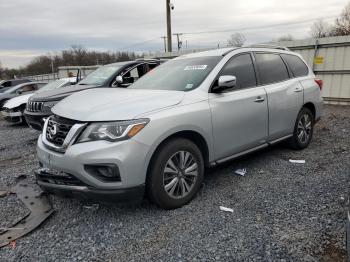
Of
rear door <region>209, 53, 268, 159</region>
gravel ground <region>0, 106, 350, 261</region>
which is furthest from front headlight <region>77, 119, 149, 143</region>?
rear door <region>209, 53, 268, 159</region>

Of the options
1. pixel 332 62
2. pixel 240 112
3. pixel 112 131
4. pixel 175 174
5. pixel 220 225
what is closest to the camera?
pixel 112 131

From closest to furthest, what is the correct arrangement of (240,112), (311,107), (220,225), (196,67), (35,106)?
1. (220,225)
2. (240,112)
3. (196,67)
4. (311,107)
5. (35,106)

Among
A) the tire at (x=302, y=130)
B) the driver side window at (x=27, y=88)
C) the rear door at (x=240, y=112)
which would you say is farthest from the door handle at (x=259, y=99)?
the driver side window at (x=27, y=88)

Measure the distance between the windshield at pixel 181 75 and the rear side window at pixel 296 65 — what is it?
1667 millimetres

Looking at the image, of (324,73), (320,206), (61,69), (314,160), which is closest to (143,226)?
(320,206)

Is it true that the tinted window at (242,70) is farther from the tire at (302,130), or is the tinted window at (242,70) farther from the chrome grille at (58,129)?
the chrome grille at (58,129)

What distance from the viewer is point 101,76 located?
25.4ft

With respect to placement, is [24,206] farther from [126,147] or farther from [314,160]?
[314,160]

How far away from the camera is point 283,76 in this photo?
498 cm

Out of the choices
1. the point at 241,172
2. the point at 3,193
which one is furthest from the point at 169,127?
the point at 3,193

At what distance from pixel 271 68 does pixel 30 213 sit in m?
3.80

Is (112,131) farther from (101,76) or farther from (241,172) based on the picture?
(101,76)

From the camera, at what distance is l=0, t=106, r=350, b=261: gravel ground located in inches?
109

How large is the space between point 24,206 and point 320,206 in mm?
3383
